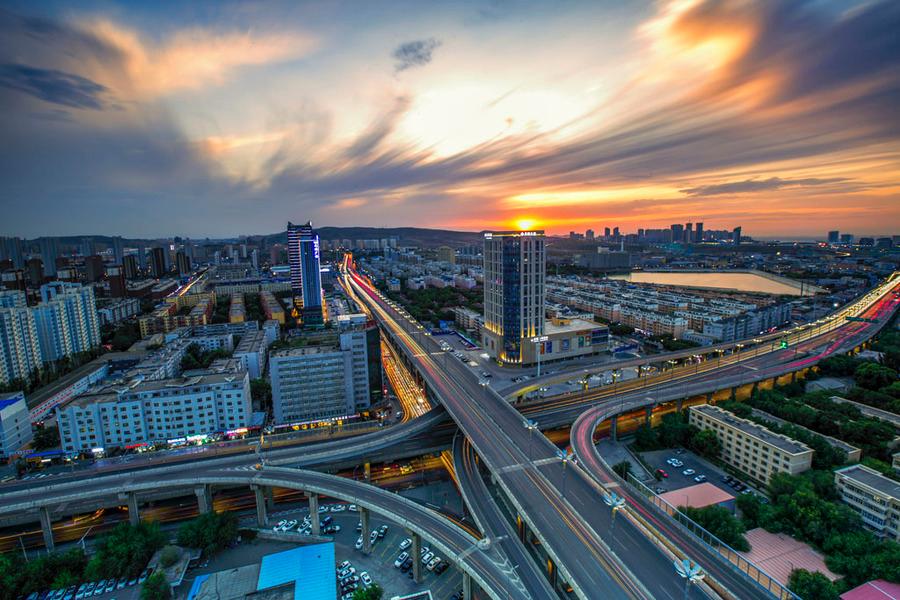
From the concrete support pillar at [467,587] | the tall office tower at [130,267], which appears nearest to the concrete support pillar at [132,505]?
the concrete support pillar at [467,587]

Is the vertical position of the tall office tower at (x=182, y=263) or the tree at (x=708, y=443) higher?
the tall office tower at (x=182, y=263)

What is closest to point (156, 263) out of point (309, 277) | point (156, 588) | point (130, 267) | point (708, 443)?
point (130, 267)

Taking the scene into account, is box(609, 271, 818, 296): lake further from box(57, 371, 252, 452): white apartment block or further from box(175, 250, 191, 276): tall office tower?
box(175, 250, 191, 276): tall office tower

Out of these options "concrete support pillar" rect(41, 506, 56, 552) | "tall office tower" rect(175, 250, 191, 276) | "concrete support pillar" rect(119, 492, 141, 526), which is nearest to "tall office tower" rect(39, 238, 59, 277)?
"tall office tower" rect(175, 250, 191, 276)

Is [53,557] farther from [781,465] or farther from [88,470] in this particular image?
[781,465]

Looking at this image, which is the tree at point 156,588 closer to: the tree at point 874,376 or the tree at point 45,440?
the tree at point 45,440

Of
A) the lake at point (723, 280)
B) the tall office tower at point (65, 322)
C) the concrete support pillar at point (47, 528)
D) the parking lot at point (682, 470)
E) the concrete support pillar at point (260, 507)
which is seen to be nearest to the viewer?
the concrete support pillar at point (47, 528)

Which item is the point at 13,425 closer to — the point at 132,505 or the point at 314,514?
the point at 132,505
